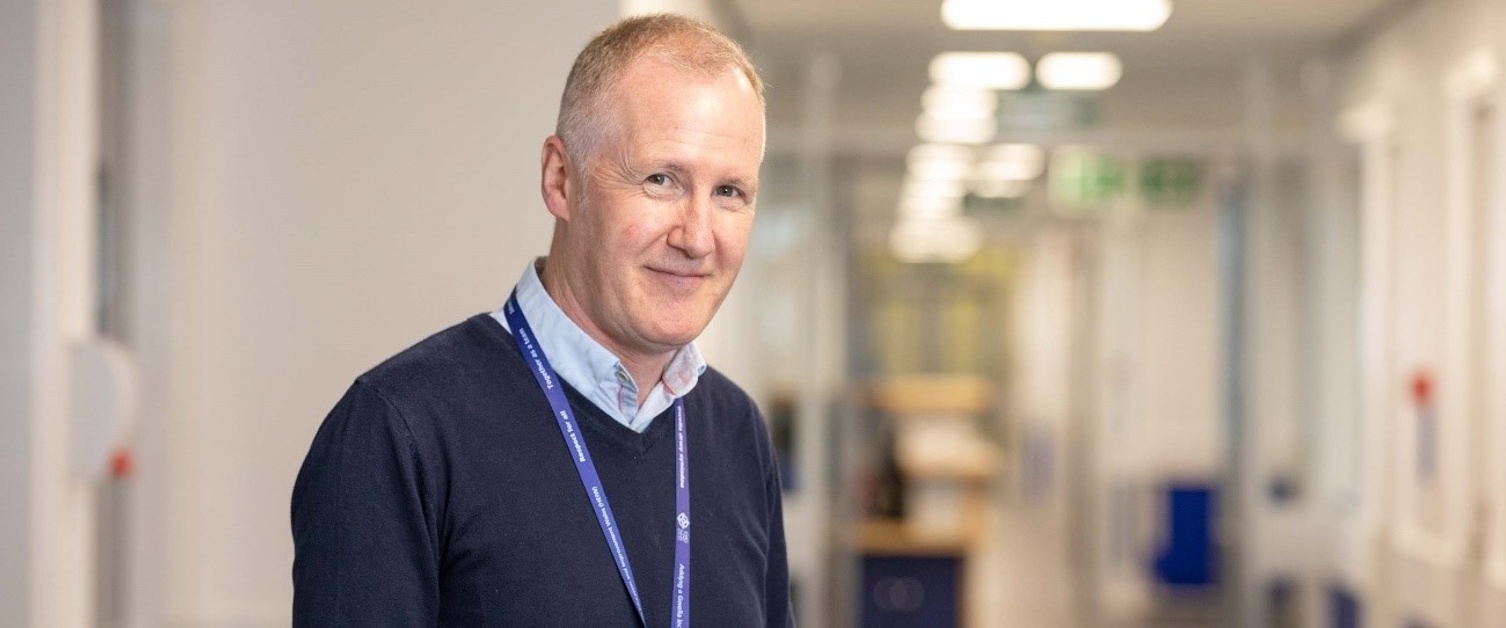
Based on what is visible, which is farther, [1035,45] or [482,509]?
[1035,45]

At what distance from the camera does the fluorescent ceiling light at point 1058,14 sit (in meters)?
5.78

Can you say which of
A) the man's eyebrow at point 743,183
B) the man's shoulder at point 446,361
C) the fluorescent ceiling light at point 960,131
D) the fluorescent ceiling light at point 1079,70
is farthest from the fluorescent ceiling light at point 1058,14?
the man's shoulder at point 446,361

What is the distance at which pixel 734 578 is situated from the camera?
1615mm

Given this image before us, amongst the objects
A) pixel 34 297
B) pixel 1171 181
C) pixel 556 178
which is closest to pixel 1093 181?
pixel 1171 181

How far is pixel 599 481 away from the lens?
1479 millimetres

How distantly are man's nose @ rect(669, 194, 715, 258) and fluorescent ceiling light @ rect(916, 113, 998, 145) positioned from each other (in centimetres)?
560

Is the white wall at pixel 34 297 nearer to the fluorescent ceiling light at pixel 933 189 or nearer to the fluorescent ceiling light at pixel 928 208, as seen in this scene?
the fluorescent ceiling light at pixel 933 189

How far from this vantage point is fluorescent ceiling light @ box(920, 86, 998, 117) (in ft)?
23.1

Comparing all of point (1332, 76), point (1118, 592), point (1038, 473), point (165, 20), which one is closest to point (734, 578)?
point (165, 20)

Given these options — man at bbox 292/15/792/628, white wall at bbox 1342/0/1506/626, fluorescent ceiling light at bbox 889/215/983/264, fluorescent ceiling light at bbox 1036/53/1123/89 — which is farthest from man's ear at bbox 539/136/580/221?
fluorescent ceiling light at bbox 889/215/983/264

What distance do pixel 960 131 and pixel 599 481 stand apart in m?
5.73

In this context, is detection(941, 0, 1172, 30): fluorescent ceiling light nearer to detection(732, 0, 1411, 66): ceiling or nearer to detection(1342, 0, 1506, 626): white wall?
detection(732, 0, 1411, 66): ceiling

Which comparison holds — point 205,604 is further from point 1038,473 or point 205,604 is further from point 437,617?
point 1038,473

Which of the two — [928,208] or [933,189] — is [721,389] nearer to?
[933,189]
